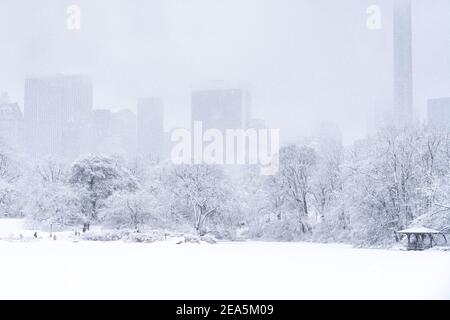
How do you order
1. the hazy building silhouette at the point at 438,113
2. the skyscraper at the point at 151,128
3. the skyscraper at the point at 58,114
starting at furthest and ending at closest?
1. the skyscraper at the point at 151,128
2. the skyscraper at the point at 58,114
3. the hazy building silhouette at the point at 438,113

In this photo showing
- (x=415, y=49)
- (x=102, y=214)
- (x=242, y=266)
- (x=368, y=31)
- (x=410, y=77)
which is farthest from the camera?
(x=102, y=214)

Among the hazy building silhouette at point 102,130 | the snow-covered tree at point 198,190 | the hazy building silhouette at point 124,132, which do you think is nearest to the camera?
the snow-covered tree at point 198,190

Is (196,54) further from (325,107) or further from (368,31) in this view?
(368,31)

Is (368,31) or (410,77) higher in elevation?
(368,31)

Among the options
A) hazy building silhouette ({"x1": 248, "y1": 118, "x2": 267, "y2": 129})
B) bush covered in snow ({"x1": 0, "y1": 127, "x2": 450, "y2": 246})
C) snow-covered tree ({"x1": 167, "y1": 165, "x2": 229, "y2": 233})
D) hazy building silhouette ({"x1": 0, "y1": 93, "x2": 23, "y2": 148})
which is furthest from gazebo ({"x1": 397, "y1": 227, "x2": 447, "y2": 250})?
hazy building silhouette ({"x1": 0, "y1": 93, "x2": 23, "y2": 148})

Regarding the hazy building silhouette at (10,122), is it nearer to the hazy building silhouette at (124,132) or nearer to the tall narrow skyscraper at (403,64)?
the hazy building silhouette at (124,132)

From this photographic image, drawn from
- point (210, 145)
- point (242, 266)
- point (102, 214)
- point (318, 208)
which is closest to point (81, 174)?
point (102, 214)

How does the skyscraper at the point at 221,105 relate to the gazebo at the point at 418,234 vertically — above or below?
above

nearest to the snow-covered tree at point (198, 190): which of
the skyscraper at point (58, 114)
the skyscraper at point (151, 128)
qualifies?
the skyscraper at point (58, 114)

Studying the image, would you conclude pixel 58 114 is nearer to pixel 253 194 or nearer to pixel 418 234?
pixel 253 194
